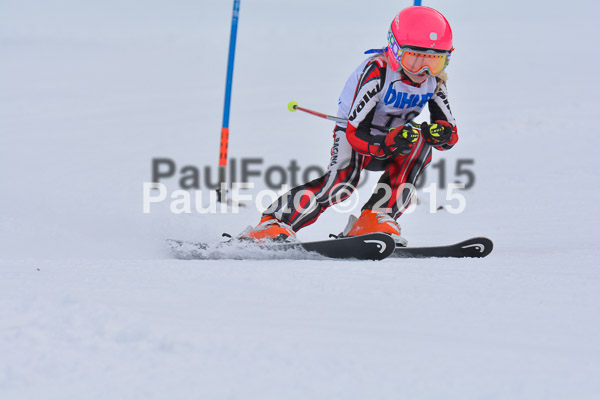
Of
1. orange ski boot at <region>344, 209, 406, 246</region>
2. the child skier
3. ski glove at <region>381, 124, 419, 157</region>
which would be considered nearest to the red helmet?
the child skier

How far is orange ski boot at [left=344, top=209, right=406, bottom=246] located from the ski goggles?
0.71m

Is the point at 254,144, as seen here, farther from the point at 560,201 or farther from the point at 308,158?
the point at 560,201

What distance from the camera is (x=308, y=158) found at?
8.44 metres

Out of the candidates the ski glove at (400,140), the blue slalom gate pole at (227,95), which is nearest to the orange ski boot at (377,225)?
the ski glove at (400,140)

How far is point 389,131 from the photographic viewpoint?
3.71 m

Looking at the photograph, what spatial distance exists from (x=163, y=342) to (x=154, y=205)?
420 cm

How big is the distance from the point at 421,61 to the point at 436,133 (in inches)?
13.4

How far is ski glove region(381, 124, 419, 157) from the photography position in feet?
11.7

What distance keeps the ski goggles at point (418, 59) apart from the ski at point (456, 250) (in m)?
0.79

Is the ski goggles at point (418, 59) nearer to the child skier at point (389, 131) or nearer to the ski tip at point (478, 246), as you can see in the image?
the child skier at point (389, 131)

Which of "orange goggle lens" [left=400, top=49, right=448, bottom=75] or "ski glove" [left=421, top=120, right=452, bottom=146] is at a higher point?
"orange goggle lens" [left=400, top=49, right=448, bottom=75]

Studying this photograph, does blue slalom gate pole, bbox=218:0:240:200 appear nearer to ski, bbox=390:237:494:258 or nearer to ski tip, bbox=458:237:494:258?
ski, bbox=390:237:494:258

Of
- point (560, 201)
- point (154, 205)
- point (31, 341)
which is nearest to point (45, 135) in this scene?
point (154, 205)

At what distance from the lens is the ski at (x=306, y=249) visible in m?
3.32
